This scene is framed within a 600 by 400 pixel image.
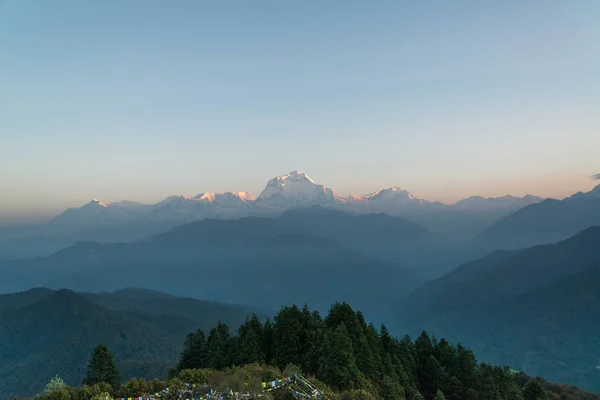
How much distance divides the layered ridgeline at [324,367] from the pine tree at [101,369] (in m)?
0.14

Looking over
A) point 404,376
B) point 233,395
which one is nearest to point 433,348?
point 404,376

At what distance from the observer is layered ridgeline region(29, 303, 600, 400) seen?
3067 centimetres

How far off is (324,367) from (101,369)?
34697mm

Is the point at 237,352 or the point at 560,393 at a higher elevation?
the point at 237,352

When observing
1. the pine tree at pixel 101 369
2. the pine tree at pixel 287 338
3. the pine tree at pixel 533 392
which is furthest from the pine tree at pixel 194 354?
the pine tree at pixel 533 392

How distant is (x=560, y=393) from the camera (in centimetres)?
7194

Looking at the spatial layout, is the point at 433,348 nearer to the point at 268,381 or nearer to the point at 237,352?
the point at 237,352

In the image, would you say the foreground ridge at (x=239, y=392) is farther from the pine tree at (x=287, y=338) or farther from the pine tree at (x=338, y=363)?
the pine tree at (x=287, y=338)

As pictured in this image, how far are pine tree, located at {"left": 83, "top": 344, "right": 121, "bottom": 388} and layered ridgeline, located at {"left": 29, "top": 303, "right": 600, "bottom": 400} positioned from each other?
5.4 inches

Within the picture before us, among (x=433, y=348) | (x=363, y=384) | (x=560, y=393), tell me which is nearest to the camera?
(x=363, y=384)

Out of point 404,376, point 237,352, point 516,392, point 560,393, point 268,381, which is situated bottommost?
point 560,393

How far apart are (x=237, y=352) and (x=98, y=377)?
20.0 m

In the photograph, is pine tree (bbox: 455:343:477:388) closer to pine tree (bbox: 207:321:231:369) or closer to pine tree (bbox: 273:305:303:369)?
pine tree (bbox: 273:305:303:369)

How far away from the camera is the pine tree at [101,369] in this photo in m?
51.3
